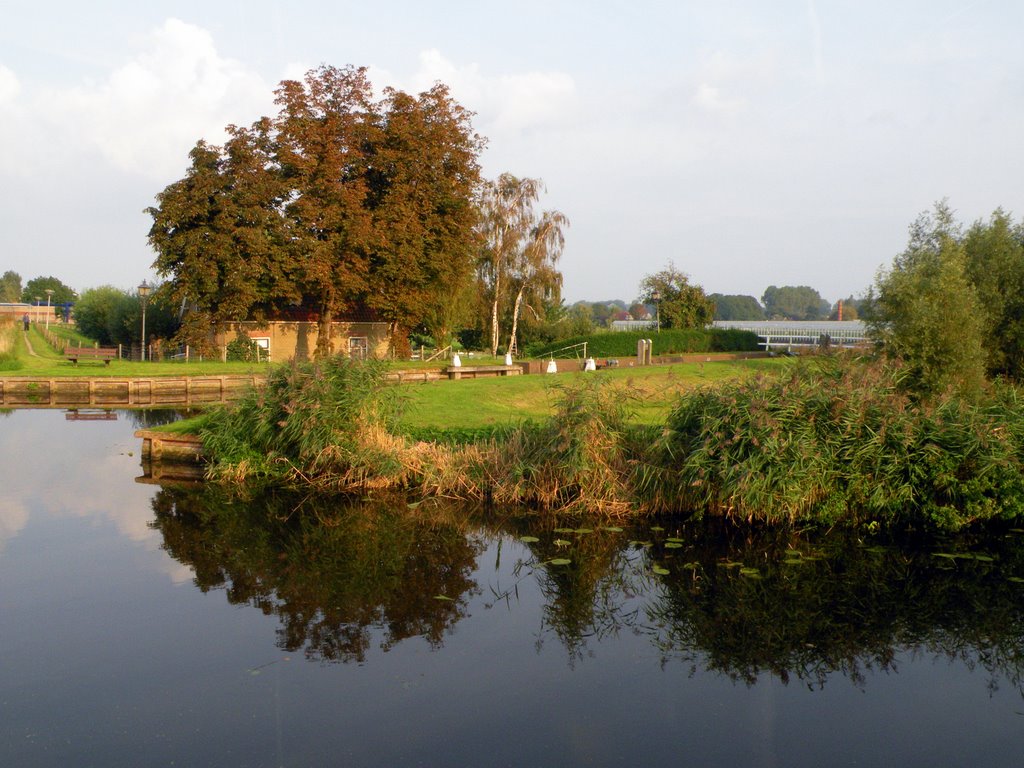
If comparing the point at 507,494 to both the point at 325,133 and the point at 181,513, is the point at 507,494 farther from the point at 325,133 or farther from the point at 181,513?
the point at 325,133

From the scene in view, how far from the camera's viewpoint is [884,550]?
1040 cm

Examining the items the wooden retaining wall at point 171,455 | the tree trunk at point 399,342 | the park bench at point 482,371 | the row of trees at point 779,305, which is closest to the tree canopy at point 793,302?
the row of trees at point 779,305

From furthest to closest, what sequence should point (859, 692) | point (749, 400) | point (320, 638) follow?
point (749, 400), point (320, 638), point (859, 692)

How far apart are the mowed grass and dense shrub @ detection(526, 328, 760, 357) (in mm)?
13726

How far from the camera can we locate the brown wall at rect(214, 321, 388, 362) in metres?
41.2

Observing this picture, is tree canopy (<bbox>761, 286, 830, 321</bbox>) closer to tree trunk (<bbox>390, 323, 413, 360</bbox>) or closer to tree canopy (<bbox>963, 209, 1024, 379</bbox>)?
tree trunk (<bbox>390, 323, 413, 360</bbox>)

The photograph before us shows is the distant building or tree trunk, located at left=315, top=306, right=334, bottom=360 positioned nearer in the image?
tree trunk, located at left=315, top=306, right=334, bottom=360

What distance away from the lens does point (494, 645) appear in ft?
24.7

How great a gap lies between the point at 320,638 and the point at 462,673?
1.43m

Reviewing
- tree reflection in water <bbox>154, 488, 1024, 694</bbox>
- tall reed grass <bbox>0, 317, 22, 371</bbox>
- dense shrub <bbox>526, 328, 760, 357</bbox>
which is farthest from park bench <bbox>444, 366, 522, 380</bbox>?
tree reflection in water <bbox>154, 488, 1024, 694</bbox>

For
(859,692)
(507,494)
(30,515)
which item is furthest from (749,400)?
(30,515)

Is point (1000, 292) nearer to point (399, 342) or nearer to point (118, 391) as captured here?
point (118, 391)

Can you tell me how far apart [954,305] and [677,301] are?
33.5 meters

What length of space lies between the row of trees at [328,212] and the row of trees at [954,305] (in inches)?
894
